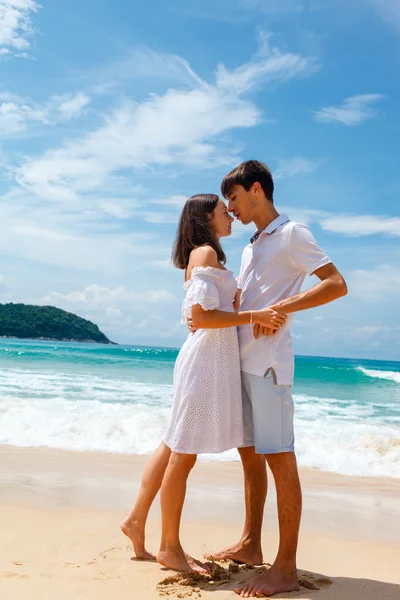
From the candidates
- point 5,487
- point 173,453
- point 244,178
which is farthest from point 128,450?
point 244,178

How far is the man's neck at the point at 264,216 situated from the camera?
10.6 feet

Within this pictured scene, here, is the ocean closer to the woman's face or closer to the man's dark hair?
the woman's face

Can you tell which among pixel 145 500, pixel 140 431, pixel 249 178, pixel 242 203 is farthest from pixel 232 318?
pixel 140 431

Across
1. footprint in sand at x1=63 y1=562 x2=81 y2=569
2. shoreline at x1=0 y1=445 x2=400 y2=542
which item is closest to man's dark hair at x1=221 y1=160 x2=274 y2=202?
footprint in sand at x1=63 y1=562 x2=81 y2=569

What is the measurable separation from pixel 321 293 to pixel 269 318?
0.29 meters

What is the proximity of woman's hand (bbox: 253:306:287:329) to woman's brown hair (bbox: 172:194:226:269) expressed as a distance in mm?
425

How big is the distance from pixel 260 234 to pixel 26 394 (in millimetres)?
9860

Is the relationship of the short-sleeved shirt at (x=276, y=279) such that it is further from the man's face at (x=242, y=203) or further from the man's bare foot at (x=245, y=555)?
the man's bare foot at (x=245, y=555)

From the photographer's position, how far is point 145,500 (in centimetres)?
337

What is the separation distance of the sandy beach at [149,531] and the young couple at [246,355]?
24 centimetres

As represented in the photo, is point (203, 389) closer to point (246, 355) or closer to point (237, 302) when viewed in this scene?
point (246, 355)

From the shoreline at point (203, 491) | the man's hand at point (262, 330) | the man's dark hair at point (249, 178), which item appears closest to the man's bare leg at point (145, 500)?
the man's hand at point (262, 330)

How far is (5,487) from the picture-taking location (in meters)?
4.96

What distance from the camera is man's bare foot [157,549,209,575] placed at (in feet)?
10.0
